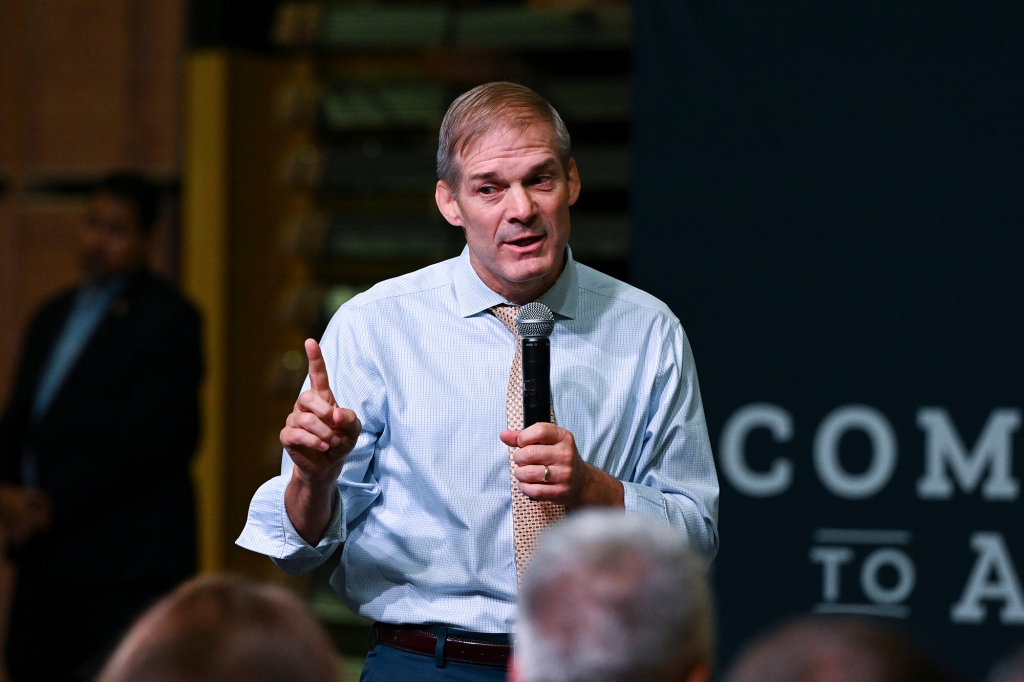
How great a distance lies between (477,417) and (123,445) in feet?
7.22

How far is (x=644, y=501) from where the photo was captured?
216 centimetres

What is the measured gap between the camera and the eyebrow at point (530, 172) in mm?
2264

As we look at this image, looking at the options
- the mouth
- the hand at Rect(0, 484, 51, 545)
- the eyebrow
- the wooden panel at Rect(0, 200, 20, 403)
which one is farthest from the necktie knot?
the wooden panel at Rect(0, 200, 20, 403)

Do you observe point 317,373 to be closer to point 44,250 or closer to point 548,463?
point 548,463

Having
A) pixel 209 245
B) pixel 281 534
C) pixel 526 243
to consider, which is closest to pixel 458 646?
pixel 281 534

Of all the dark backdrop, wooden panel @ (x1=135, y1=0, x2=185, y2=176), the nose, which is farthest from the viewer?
wooden panel @ (x1=135, y1=0, x2=185, y2=176)

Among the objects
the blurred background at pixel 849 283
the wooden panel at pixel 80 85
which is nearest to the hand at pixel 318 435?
the blurred background at pixel 849 283

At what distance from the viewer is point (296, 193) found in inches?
215

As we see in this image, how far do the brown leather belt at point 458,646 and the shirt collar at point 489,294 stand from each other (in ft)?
1.79

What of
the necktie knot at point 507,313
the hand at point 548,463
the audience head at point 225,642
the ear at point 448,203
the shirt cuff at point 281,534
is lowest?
the shirt cuff at point 281,534

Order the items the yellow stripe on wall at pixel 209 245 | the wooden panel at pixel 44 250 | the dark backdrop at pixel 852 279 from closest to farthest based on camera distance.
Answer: the dark backdrop at pixel 852 279 → the yellow stripe on wall at pixel 209 245 → the wooden panel at pixel 44 250

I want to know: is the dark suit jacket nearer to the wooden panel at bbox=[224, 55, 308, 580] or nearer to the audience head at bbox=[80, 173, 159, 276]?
the audience head at bbox=[80, 173, 159, 276]

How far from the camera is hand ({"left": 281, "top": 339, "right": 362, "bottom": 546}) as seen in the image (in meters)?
2.04

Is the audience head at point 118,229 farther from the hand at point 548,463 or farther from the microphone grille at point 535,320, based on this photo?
the hand at point 548,463
